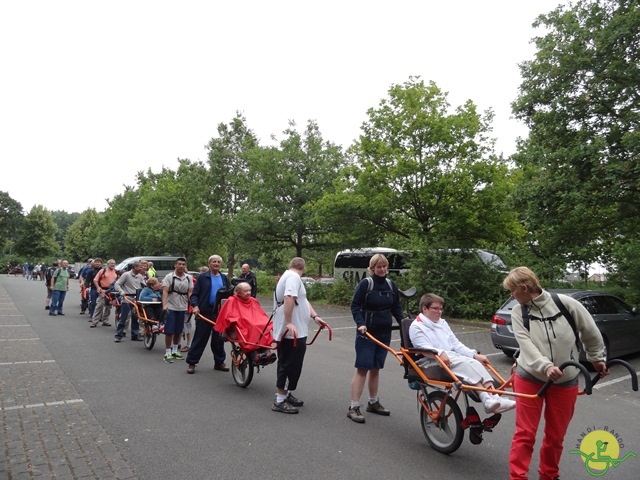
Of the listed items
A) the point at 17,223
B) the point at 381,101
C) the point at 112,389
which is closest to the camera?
the point at 112,389

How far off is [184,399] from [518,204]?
11.3m

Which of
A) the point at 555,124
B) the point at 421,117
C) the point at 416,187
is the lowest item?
the point at 416,187

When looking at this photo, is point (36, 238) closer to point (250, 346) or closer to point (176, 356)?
point (176, 356)

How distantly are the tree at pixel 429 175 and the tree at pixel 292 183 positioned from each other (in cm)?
661

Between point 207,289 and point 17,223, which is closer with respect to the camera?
point 207,289

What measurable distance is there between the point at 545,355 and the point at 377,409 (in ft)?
8.88

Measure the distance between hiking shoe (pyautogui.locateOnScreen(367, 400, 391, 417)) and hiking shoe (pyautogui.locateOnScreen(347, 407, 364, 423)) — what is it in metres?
0.32

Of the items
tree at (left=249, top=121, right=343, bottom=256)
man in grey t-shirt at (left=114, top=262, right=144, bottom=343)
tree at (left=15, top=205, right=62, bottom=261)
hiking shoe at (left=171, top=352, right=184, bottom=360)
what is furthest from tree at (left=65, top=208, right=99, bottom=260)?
hiking shoe at (left=171, top=352, right=184, bottom=360)

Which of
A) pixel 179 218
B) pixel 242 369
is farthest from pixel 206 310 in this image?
pixel 179 218

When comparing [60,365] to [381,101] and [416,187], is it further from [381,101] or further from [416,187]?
[381,101]

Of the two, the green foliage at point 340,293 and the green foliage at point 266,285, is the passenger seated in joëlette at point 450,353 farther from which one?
the green foliage at point 266,285

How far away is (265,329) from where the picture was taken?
21.5 ft

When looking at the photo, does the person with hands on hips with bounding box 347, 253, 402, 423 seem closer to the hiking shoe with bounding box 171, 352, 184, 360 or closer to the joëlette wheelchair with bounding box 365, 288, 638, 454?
the joëlette wheelchair with bounding box 365, 288, 638, 454

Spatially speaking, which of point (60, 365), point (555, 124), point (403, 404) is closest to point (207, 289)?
point (60, 365)
